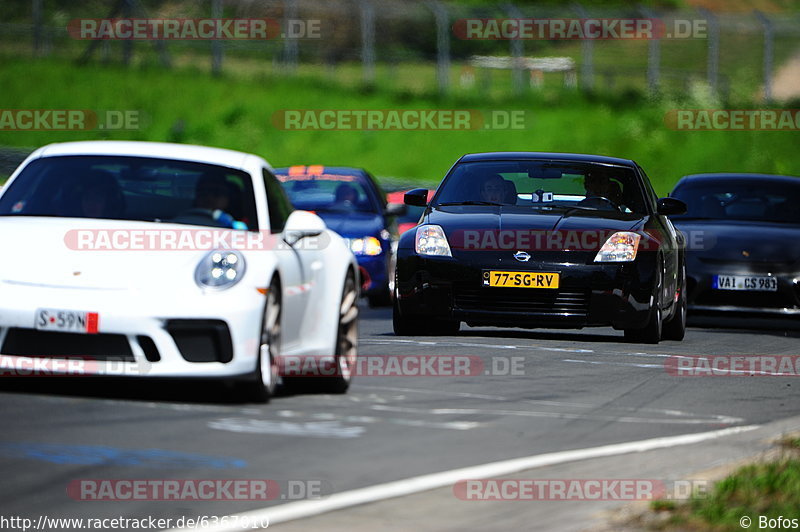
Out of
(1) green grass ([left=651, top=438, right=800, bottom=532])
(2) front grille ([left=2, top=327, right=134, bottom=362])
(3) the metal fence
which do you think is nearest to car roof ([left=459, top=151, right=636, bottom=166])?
(2) front grille ([left=2, top=327, right=134, bottom=362])

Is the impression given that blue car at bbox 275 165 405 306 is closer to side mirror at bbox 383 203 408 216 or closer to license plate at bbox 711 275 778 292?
side mirror at bbox 383 203 408 216

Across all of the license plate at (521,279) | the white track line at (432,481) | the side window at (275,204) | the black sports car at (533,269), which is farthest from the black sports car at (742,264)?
the white track line at (432,481)

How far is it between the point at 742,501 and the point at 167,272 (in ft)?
10.1

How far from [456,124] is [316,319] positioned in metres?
30.8

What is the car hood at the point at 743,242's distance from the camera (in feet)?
53.0

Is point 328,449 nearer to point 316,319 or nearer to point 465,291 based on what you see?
point 316,319

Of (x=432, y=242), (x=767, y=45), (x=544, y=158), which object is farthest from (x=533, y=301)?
(x=767, y=45)

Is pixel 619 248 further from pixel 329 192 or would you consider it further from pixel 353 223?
pixel 329 192

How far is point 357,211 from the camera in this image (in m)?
19.0

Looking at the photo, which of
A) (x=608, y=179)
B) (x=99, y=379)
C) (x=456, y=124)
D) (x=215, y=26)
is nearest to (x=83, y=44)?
(x=215, y=26)

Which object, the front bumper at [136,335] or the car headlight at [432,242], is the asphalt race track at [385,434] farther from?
the car headlight at [432,242]

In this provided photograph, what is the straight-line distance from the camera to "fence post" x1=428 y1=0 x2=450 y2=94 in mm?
34500

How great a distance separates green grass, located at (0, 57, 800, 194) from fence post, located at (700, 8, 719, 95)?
25.1 inches

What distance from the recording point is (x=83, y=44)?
39.2 meters
